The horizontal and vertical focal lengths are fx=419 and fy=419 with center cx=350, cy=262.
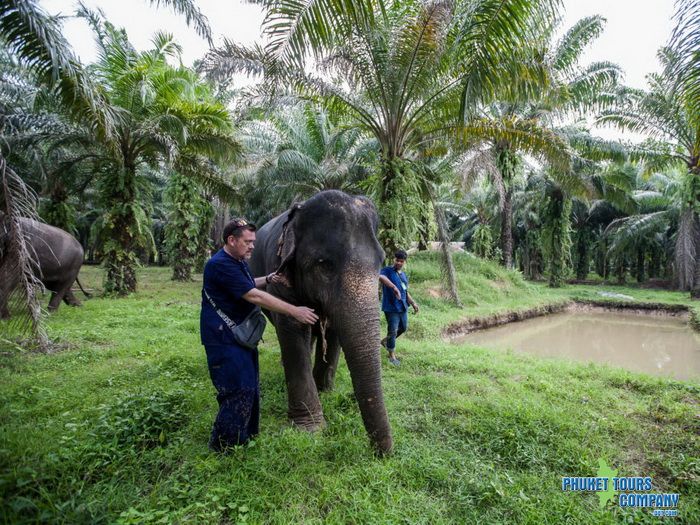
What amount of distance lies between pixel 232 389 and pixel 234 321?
0.56 meters

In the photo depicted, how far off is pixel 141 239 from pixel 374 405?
434 inches

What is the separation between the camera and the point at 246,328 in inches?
139

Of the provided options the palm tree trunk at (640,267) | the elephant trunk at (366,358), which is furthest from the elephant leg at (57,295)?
the palm tree trunk at (640,267)

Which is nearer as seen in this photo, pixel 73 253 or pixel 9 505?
pixel 9 505

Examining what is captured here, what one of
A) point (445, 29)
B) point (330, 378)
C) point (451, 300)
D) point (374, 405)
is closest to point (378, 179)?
point (445, 29)

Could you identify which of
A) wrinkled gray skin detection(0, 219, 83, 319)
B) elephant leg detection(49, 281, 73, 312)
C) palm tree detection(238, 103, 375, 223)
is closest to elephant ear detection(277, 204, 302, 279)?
wrinkled gray skin detection(0, 219, 83, 319)

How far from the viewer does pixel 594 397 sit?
549cm

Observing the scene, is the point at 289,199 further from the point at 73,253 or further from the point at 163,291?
the point at 73,253

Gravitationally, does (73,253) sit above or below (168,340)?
above

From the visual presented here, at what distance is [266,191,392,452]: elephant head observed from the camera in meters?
3.47

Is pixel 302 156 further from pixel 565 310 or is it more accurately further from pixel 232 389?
pixel 232 389

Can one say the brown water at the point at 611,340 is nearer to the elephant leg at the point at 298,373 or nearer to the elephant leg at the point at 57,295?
the elephant leg at the point at 298,373

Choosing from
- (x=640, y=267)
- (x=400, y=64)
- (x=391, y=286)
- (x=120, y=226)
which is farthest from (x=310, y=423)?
(x=640, y=267)

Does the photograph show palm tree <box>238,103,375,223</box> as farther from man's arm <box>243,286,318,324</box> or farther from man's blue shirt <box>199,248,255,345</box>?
man's arm <box>243,286,318,324</box>
